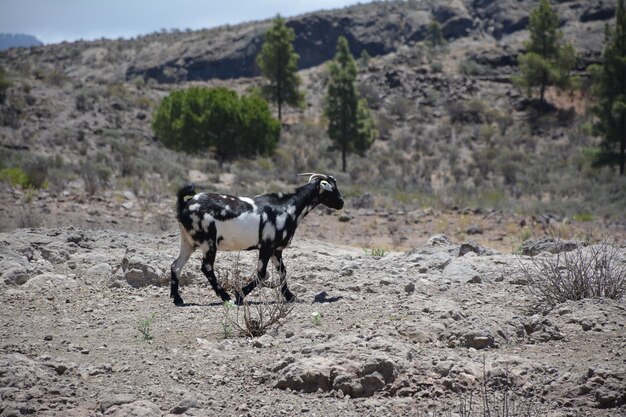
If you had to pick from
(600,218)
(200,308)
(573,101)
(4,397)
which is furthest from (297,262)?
(573,101)

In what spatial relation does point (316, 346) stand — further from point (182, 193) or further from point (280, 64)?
point (280, 64)

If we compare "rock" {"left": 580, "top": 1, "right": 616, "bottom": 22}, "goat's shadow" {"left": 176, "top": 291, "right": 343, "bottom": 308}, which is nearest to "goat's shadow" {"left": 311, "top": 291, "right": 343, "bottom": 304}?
"goat's shadow" {"left": 176, "top": 291, "right": 343, "bottom": 308}

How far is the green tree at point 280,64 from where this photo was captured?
178ft

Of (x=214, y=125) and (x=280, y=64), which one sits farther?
(x=280, y=64)

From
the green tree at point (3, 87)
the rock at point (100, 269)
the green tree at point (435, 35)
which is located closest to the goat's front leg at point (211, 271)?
the rock at point (100, 269)

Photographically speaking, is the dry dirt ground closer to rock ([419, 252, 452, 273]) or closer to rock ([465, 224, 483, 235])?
rock ([419, 252, 452, 273])

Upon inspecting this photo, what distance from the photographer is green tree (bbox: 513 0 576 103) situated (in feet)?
179

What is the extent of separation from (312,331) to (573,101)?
190ft

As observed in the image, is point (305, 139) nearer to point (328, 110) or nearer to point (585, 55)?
point (328, 110)

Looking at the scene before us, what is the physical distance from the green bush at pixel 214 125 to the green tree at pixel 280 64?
14.1 meters

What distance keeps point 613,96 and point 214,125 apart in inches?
877

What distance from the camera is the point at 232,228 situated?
31.3ft

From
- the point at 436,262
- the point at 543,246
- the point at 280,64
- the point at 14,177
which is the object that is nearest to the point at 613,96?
the point at 280,64

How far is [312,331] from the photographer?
7.60 meters
